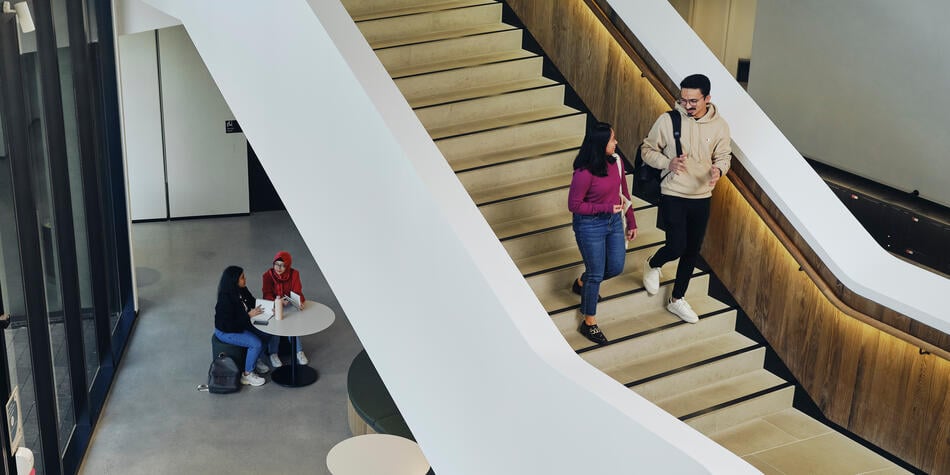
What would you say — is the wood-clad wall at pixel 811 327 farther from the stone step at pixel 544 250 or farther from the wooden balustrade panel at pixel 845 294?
the stone step at pixel 544 250

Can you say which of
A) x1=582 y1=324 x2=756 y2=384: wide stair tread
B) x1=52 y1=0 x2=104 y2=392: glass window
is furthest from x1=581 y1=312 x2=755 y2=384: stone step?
x1=52 y1=0 x2=104 y2=392: glass window

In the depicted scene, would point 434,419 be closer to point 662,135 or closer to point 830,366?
point 662,135

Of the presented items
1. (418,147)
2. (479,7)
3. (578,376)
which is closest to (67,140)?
(479,7)

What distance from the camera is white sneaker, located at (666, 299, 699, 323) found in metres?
6.71

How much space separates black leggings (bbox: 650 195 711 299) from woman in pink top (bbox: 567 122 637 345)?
0.84 ft

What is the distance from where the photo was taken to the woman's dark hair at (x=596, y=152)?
5953mm

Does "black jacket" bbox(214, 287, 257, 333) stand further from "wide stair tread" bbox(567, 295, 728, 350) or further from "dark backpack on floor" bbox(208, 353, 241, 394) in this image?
"wide stair tread" bbox(567, 295, 728, 350)

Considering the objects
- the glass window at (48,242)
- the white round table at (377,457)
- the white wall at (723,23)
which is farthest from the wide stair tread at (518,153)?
the white wall at (723,23)

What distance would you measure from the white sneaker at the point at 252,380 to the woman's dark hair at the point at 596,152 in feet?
16.5

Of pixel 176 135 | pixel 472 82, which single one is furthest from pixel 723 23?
pixel 472 82

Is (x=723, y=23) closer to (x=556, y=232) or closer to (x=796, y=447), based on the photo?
(x=556, y=232)

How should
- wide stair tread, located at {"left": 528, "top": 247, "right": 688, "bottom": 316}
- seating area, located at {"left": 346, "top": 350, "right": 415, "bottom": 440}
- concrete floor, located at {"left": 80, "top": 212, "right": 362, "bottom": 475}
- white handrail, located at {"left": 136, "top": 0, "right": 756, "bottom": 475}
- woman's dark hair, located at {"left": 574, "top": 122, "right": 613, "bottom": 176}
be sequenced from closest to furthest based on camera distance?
white handrail, located at {"left": 136, "top": 0, "right": 756, "bottom": 475}
woman's dark hair, located at {"left": 574, "top": 122, "right": 613, "bottom": 176}
wide stair tread, located at {"left": 528, "top": 247, "right": 688, "bottom": 316}
seating area, located at {"left": 346, "top": 350, "right": 415, "bottom": 440}
concrete floor, located at {"left": 80, "top": 212, "right": 362, "bottom": 475}

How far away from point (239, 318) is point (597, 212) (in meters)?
4.71

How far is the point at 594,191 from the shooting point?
19.8ft
